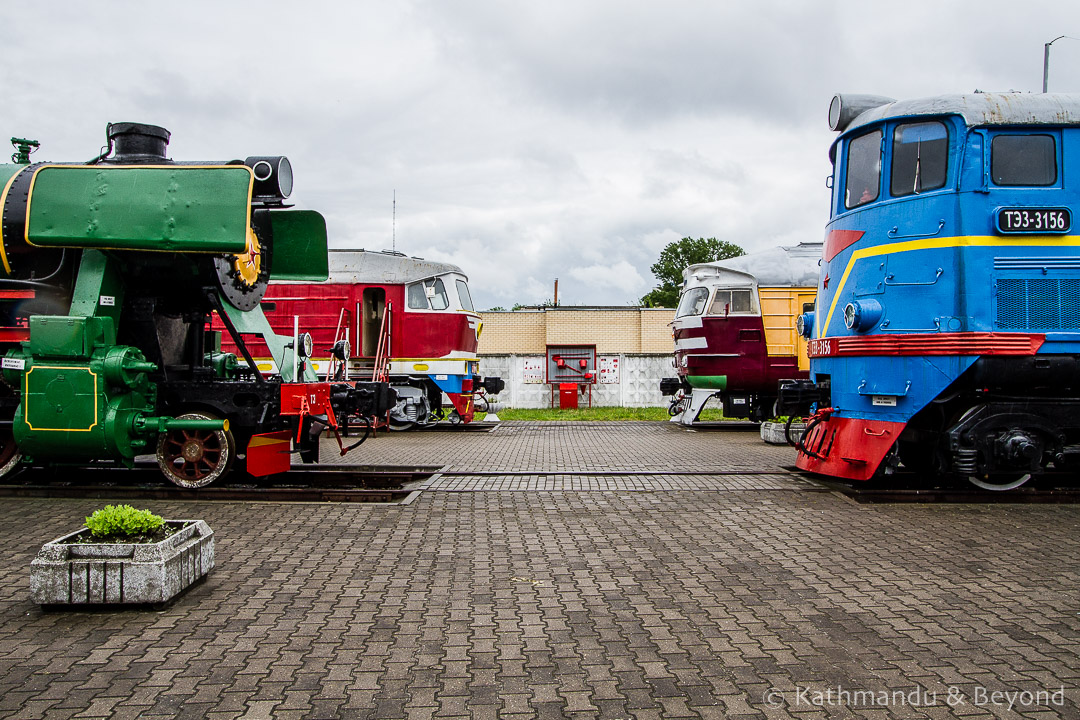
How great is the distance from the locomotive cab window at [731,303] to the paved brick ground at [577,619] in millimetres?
8906

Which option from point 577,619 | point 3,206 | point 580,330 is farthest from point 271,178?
point 580,330

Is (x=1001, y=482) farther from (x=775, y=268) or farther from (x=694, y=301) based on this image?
(x=694, y=301)

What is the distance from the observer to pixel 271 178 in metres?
7.73

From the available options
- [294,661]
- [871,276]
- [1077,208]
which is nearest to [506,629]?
[294,661]

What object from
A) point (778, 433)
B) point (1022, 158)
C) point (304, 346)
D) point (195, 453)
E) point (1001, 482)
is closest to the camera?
point (1022, 158)

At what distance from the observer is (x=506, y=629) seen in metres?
4.14

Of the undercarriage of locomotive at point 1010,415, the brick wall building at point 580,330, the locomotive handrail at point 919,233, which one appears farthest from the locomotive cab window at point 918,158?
the brick wall building at point 580,330

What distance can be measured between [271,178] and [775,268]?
1120 cm

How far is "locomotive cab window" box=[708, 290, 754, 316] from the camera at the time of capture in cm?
1598

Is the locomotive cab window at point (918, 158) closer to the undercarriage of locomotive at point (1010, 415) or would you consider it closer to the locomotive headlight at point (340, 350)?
the undercarriage of locomotive at point (1010, 415)

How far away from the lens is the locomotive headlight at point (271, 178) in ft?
25.3

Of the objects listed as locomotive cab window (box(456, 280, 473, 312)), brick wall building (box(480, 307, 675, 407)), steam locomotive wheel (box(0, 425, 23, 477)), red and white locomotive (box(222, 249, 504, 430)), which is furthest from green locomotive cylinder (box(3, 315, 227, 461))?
brick wall building (box(480, 307, 675, 407))

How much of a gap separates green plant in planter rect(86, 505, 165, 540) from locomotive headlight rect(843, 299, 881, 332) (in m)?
6.48

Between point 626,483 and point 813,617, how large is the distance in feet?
15.1
